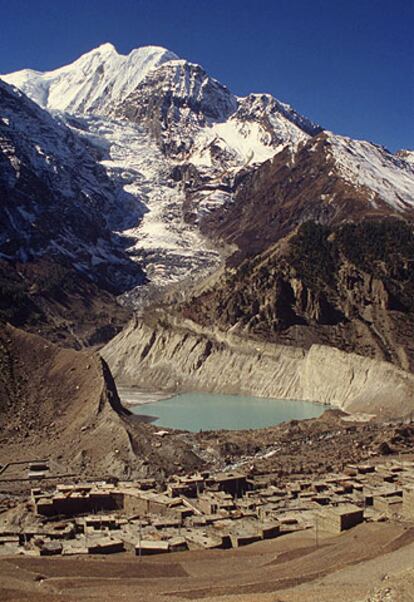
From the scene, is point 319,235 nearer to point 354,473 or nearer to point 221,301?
point 221,301

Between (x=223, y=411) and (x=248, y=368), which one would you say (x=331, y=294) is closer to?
(x=248, y=368)

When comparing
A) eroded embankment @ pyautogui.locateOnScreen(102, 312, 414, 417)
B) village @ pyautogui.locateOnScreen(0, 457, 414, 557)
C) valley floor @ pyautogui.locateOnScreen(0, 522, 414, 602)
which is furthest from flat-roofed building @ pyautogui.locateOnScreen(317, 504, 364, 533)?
eroded embankment @ pyautogui.locateOnScreen(102, 312, 414, 417)

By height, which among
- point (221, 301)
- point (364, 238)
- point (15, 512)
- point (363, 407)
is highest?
point (364, 238)

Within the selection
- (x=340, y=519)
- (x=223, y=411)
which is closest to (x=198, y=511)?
(x=340, y=519)

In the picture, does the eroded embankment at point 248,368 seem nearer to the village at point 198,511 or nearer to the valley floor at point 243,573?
the village at point 198,511

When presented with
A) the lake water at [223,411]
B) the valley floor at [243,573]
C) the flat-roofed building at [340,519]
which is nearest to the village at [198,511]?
the flat-roofed building at [340,519]

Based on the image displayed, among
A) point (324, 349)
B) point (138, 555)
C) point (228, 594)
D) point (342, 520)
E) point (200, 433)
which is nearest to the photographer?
point (228, 594)

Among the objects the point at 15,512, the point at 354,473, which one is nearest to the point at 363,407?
the point at 354,473
